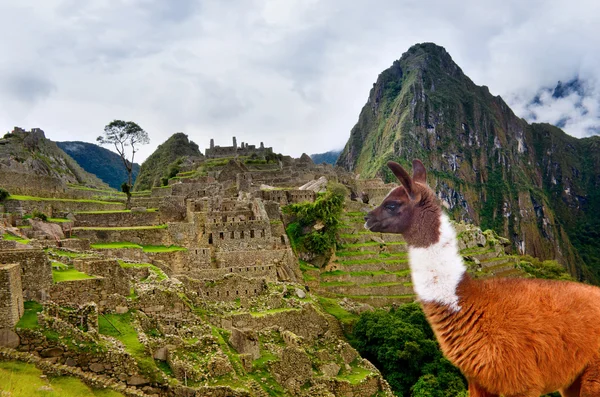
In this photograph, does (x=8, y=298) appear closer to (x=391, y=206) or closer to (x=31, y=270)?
(x=31, y=270)

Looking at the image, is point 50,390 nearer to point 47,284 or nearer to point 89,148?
point 47,284

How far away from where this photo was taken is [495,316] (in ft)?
10.8

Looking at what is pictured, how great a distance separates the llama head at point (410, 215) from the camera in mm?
3461

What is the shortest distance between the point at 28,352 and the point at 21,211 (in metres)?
14.3

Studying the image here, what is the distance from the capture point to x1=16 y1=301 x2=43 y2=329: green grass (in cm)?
993

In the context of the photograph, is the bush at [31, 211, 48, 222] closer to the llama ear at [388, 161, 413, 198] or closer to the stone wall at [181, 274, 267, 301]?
the stone wall at [181, 274, 267, 301]

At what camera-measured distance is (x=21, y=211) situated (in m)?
21.7

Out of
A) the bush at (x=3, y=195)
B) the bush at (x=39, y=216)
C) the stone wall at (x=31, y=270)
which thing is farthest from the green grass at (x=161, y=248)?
the stone wall at (x=31, y=270)

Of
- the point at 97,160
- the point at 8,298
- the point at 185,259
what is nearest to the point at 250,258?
the point at 185,259

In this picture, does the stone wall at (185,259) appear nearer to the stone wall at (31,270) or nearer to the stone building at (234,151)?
the stone wall at (31,270)

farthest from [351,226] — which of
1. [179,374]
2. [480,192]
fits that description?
[480,192]

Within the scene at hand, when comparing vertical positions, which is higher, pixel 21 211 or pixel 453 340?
pixel 21 211

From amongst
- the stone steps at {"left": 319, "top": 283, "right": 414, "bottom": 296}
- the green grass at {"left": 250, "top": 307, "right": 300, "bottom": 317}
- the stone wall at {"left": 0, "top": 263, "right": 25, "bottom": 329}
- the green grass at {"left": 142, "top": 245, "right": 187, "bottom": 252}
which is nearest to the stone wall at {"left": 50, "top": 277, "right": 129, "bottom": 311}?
the stone wall at {"left": 0, "top": 263, "right": 25, "bottom": 329}

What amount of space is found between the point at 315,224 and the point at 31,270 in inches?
830
